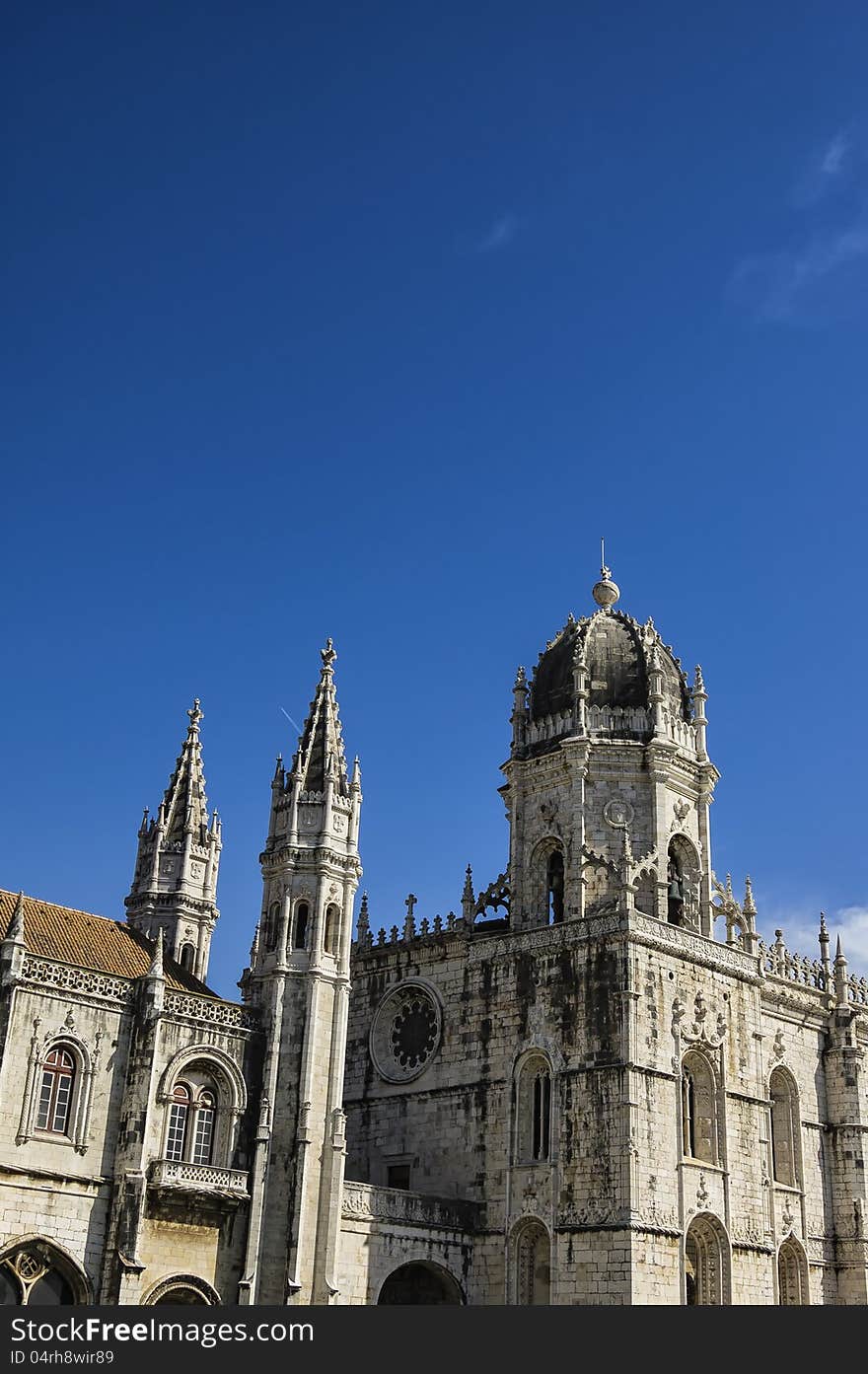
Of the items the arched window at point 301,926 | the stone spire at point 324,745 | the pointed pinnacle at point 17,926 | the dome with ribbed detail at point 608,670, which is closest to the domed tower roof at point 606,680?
the dome with ribbed detail at point 608,670

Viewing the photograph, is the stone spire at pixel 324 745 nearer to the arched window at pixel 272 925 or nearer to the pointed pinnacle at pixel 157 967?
the arched window at pixel 272 925

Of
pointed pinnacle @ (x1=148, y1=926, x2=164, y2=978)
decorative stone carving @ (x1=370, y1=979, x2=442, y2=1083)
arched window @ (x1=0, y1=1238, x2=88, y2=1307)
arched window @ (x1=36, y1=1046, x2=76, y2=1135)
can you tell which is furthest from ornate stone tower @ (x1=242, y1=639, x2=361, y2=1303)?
decorative stone carving @ (x1=370, y1=979, x2=442, y2=1083)

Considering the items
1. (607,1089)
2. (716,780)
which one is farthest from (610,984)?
(716,780)

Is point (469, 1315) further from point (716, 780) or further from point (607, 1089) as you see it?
point (716, 780)

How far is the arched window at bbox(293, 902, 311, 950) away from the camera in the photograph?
42.0m

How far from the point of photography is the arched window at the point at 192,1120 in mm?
38781

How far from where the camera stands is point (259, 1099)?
40.1 metres

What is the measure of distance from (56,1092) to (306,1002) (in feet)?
23.7

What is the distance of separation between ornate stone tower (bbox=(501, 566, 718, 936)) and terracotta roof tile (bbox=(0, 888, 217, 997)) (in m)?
12.1

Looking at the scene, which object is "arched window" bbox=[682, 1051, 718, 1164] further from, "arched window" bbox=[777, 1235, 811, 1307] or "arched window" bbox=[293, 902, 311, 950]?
"arched window" bbox=[293, 902, 311, 950]

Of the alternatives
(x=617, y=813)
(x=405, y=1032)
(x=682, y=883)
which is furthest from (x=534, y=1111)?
(x=617, y=813)

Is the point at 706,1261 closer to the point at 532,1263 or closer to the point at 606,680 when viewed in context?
the point at 532,1263

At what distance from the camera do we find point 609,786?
48.6 meters

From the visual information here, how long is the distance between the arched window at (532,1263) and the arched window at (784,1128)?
10.1 m
